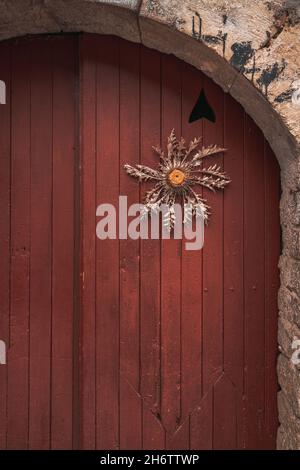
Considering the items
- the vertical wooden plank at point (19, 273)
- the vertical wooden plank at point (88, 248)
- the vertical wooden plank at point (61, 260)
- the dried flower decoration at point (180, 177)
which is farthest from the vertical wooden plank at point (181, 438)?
the dried flower decoration at point (180, 177)

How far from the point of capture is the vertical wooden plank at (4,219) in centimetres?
213

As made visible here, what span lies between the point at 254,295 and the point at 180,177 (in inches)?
28.4

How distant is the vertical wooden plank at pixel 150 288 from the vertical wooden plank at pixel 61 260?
375 mm

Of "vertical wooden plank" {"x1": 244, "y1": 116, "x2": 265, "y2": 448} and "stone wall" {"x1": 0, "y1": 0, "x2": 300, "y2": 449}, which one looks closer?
"stone wall" {"x1": 0, "y1": 0, "x2": 300, "y2": 449}

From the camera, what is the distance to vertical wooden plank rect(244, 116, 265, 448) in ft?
7.01

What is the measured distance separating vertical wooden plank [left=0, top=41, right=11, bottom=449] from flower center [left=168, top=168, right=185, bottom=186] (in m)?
0.84

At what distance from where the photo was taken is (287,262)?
6.59 feet

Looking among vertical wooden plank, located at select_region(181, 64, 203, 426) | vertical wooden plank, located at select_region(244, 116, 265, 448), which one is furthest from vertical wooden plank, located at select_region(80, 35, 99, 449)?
vertical wooden plank, located at select_region(244, 116, 265, 448)

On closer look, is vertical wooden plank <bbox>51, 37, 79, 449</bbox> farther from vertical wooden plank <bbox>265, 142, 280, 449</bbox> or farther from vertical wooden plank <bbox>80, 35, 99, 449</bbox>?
vertical wooden plank <bbox>265, 142, 280, 449</bbox>

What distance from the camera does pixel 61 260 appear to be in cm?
215

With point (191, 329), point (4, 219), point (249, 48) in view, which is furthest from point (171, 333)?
point (249, 48)

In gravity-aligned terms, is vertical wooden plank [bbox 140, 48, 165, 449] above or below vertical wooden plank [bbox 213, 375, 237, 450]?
above

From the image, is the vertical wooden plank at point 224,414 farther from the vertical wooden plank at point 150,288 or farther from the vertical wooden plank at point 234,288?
the vertical wooden plank at point 150,288

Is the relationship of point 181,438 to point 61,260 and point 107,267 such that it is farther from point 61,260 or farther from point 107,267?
point 61,260
